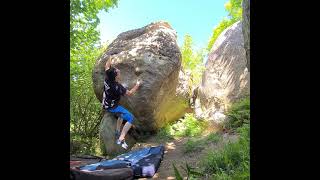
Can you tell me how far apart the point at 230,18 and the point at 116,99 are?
16563 millimetres

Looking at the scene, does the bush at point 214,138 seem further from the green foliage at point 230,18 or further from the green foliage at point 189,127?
the green foliage at point 230,18

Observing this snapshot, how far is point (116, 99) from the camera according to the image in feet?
34.6

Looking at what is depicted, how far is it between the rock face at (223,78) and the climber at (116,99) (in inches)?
108

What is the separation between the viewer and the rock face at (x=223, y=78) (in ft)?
38.5

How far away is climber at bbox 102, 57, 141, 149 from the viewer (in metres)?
10.2

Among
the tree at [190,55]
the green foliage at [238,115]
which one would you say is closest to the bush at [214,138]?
the green foliage at [238,115]

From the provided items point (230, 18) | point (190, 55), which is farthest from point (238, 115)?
point (230, 18)

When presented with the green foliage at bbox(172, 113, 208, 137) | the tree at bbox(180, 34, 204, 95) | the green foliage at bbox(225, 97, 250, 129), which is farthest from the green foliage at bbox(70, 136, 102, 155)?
the tree at bbox(180, 34, 204, 95)

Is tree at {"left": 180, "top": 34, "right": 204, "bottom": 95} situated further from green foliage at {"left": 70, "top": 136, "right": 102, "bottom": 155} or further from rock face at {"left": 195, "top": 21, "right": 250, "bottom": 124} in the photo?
green foliage at {"left": 70, "top": 136, "right": 102, "bottom": 155}

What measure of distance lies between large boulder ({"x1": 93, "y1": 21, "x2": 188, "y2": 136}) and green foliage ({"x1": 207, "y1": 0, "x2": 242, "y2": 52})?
11273 millimetres

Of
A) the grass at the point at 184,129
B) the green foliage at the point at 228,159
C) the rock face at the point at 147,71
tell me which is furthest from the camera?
the grass at the point at 184,129

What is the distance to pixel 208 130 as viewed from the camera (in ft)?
37.4
